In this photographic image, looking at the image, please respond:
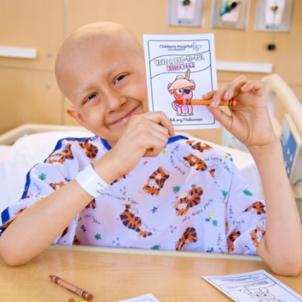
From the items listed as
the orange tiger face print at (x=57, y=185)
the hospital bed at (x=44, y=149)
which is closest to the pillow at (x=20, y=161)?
the hospital bed at (x=44, y=149)

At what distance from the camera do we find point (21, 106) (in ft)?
8.65

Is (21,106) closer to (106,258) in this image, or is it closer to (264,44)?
(264,44)

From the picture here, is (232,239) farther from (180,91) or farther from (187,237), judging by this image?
(180,91)

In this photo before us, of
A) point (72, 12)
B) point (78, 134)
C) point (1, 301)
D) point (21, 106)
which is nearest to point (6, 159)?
point (78, 134)

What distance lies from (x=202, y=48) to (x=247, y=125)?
0.73 ft

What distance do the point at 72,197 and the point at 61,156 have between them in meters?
0.27

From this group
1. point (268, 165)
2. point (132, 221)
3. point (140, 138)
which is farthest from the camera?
point (132, 221)

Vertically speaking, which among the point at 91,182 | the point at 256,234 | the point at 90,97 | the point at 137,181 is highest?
the point at 90,97

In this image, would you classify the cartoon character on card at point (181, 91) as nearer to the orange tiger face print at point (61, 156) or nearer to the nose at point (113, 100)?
the nose at point (113, 100)

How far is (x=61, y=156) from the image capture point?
4.00 ft

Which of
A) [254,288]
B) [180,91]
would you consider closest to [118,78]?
[180,91]

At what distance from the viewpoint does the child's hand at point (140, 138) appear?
3.10 feet

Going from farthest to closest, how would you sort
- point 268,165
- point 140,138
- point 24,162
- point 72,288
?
point 24,162 → point 268,165 → point 140,138 → point 72,288

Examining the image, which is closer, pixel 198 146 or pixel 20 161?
pixel 198 146
